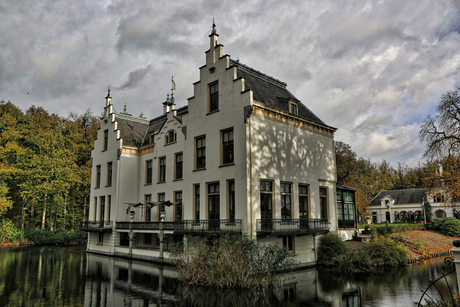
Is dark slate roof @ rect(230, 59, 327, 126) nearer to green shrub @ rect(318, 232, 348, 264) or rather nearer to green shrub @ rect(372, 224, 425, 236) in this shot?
green shrub @ rect(318, 232, 348, 264)

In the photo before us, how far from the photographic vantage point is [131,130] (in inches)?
1256

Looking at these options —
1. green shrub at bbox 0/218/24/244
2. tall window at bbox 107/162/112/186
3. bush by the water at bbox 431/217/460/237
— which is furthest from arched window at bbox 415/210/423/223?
green shrub at bbox 0/218/24/244

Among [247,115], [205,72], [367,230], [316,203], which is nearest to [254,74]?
[205,72]

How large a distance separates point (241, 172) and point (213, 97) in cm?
572

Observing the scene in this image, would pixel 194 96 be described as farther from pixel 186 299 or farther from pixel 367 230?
pixel 367 230

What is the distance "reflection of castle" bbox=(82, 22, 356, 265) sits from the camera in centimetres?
1855

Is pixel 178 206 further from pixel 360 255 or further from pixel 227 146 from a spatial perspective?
pixel 360 255

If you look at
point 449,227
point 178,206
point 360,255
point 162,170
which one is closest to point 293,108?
point 360,255

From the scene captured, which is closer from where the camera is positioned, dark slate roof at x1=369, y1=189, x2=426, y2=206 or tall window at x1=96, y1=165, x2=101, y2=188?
tall window at x1=96, y1=165, x2=101, y2=188

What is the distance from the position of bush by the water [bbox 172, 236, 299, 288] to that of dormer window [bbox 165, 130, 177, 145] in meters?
12.8

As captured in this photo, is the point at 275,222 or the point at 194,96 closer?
the point at 275,222

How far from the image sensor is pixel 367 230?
3231 cm

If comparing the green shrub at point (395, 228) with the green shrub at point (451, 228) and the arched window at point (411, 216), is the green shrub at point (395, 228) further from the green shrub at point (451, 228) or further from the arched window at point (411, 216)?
the arched window at point (411, 216)

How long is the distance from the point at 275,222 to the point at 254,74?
10707mm
